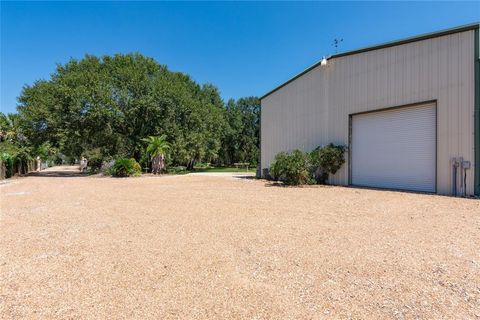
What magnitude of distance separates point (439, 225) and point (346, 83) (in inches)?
358

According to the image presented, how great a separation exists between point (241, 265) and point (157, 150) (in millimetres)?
19987

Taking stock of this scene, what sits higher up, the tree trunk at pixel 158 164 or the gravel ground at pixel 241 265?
the tree trunk at pixel 158 164

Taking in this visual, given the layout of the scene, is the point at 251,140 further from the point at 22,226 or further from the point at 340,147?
the point at 22,226

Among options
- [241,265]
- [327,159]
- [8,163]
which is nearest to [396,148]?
[327,159]

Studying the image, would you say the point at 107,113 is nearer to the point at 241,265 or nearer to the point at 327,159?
the point at 327,159

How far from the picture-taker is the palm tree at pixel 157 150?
21.9m

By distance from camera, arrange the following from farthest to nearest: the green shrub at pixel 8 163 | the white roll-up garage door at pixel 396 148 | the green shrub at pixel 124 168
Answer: the green shrub at pixel 124 168 < the green shrub at pixel 8 163 < the white roll-up garage door at pixel 396 148

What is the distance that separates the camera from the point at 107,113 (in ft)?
69.9

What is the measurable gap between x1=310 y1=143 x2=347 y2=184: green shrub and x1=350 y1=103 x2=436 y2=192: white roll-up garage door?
1.96 feet

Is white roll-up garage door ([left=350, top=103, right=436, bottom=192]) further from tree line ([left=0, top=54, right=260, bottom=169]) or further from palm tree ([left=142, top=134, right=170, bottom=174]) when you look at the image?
tree line ([left=0, top=54, right=260, bottom=169])

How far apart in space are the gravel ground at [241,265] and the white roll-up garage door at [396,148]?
162 inches

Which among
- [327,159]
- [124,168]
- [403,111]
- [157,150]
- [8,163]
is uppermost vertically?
[403,111]

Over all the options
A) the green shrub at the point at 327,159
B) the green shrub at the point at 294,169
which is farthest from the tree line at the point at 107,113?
the green shrub at the point at 327,159

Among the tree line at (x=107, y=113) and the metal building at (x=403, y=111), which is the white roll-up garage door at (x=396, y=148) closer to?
the metal building at (x=403, y=111)
